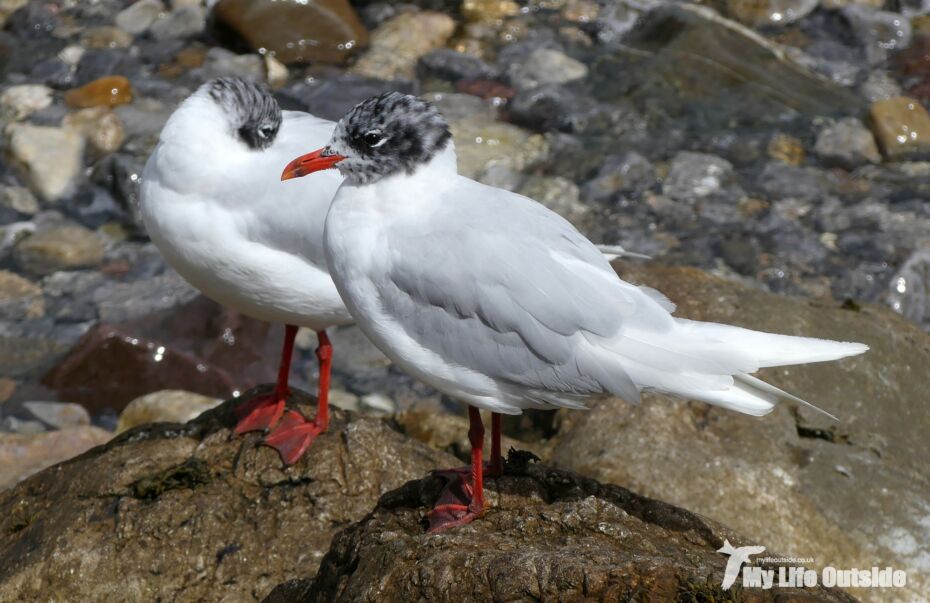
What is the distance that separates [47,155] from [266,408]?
6171 millimetres

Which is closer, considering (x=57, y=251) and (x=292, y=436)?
(x=292, y=436)

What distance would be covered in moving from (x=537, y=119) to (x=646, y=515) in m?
7.58

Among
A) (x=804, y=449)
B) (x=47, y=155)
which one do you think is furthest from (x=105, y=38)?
(x=804, y=449)

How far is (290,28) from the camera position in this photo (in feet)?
40.6

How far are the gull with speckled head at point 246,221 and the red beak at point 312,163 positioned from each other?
68 centimetres

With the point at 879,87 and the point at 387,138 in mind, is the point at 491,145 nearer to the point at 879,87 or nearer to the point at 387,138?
the point at 879,87

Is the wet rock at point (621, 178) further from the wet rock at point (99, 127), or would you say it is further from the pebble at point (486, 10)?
the wet rock at point (99, 127)

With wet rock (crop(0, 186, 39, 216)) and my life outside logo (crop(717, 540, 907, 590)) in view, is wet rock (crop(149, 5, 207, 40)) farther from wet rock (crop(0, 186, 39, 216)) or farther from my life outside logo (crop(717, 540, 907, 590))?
my life outside logo (crop(717, 540, 907, 590))

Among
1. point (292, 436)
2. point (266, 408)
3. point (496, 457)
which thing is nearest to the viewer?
point (496, 457)

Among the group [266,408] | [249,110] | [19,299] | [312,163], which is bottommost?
[19,299]

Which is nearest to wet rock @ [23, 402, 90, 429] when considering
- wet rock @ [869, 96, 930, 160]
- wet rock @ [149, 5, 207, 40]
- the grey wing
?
the grey wing

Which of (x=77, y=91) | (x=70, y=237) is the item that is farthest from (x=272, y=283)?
(x=77, y=91)

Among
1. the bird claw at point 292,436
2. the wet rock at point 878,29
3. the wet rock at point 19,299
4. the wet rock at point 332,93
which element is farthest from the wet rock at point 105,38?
the bird claw at point 292,436

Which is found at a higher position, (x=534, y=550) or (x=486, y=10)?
(x=534, y=550)
